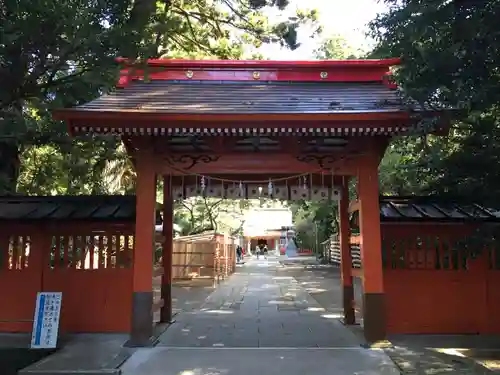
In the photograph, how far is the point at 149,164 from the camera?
8.51 m

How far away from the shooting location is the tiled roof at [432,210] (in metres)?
9.03

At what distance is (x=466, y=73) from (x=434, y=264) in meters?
4.32

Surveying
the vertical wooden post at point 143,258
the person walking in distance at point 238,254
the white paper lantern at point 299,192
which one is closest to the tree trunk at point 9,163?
the vertical wooden post at point 143,258

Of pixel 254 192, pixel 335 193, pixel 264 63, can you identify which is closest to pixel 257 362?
pixel 254 192

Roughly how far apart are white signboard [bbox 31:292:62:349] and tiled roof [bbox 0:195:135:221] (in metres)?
1.66

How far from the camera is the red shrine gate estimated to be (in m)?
7.70

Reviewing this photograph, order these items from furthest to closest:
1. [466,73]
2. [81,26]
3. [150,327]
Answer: [150,327] → [466,73] → [81,26]

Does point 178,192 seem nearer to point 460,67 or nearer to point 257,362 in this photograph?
point 257,362

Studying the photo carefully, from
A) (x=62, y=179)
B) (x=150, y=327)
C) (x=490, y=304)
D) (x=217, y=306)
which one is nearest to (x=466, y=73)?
(x=490, y=304)

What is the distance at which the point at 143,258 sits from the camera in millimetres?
8305

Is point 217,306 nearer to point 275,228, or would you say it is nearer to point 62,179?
point 62,179

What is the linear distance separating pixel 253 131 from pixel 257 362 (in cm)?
368

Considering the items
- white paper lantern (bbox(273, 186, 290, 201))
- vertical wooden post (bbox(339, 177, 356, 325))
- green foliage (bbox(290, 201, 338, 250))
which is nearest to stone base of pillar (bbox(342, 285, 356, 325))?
vertical wooden post (bbox(339, 177, 356, 325))

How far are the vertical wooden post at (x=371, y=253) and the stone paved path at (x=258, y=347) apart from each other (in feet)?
1.63
